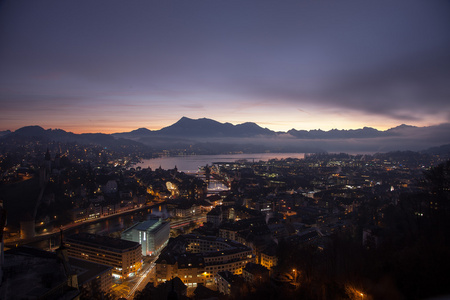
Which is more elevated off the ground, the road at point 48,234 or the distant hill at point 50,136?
the distant hill at point 50,136

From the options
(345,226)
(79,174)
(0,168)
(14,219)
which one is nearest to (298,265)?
(345,226)

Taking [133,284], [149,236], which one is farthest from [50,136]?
[133,284]

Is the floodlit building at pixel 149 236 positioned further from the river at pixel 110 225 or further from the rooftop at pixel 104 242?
the river at pixel 110 225

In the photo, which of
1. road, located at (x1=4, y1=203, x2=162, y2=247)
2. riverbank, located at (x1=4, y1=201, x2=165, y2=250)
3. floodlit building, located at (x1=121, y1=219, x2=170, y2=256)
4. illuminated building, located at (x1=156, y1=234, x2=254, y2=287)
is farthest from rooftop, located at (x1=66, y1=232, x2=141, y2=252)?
road, located at (x1=4, y1=203, x2=162, y2=247)

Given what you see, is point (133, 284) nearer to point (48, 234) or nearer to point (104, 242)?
point (104, 242)

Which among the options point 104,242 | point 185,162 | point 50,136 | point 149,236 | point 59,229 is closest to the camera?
point 104,242

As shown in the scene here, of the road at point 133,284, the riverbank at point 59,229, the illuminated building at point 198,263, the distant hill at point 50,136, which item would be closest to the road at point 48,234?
the riverbank at point 59,229
